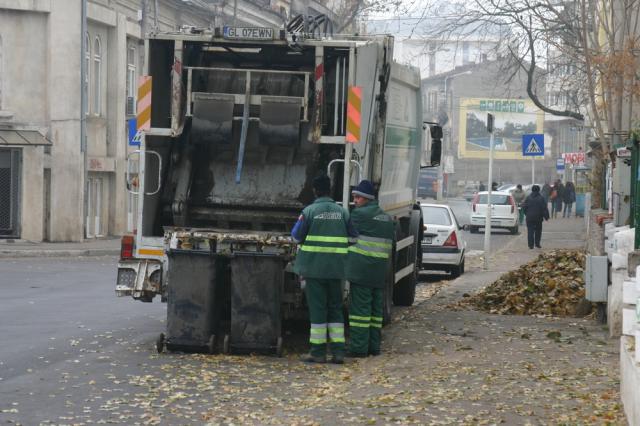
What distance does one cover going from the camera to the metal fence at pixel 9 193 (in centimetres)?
3256

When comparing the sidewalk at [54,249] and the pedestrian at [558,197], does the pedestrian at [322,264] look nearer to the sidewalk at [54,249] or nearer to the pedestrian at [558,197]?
the sidewalk at [54,249]

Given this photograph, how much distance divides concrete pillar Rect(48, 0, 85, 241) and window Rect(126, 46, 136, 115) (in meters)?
4.73

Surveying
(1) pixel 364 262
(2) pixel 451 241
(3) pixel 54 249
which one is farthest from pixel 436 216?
(1) pixel 364 262

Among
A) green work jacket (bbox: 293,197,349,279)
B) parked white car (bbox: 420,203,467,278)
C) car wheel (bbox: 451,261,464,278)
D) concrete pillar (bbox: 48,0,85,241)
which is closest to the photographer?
green work jacket (bbox: 293,197,349,279)

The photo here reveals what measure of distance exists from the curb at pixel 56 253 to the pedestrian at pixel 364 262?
57.7 feet

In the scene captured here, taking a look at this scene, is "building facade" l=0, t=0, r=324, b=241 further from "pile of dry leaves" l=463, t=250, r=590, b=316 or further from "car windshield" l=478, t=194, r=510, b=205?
"car windshield" l=478, t=194, r=510, b=205

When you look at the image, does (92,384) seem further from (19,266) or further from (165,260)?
(19,266)

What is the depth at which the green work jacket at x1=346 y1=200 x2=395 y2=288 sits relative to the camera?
1216cm

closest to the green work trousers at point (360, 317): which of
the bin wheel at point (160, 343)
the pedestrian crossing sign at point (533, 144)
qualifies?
the bin wheel at point (160, 343)

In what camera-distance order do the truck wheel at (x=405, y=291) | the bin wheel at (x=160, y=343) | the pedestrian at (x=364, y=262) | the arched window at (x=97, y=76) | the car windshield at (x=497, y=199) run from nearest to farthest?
the bin wheel at (x=160, y=343)
the pedestrian at (x=364, y=262)
the truck wheel at (x=405, y=291)
the arched window at (x=97, y=76)
the car windshield at (x=497, y=199)

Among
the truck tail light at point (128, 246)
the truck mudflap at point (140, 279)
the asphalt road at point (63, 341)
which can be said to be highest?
the truck tail light at point (128, 246)

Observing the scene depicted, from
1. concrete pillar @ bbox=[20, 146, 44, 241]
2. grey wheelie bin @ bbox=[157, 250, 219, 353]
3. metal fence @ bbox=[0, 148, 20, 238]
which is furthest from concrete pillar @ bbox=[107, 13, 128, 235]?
grey wheelie bin @ bbox=[157, 250, 219, 353]

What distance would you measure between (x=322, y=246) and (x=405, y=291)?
239 inches

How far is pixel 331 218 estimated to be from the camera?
38.7 ft
